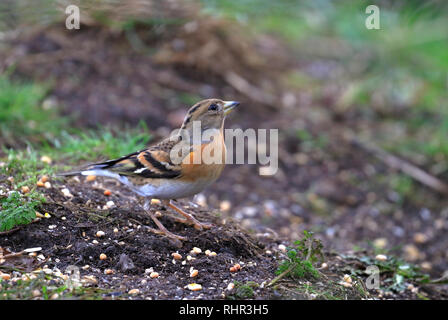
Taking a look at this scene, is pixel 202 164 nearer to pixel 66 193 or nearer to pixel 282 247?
pixel 282 247

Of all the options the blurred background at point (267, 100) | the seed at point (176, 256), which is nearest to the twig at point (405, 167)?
the blurred background at point (267, 100)

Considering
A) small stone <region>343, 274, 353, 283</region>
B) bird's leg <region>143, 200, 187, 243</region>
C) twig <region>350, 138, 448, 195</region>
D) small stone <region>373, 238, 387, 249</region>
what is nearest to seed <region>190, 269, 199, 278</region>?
bird's leg <region>143, 200, 187, 243</region>

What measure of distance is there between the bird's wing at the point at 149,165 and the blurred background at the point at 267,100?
1.10 metres

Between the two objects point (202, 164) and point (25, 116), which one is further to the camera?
point (25, 116)

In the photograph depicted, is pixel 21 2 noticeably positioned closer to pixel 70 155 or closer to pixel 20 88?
pixel 20 88

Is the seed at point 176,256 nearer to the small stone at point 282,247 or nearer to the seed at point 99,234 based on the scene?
the seed at point 99,234

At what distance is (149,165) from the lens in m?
4.25

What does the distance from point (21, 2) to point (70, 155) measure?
77.9 inches

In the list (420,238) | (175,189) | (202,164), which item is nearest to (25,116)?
(175,189)

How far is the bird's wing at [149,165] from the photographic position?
416 centimetres

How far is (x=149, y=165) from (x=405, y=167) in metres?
4.20

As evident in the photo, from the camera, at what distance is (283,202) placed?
6520mm

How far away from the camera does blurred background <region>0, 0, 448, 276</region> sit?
20.4 ft
